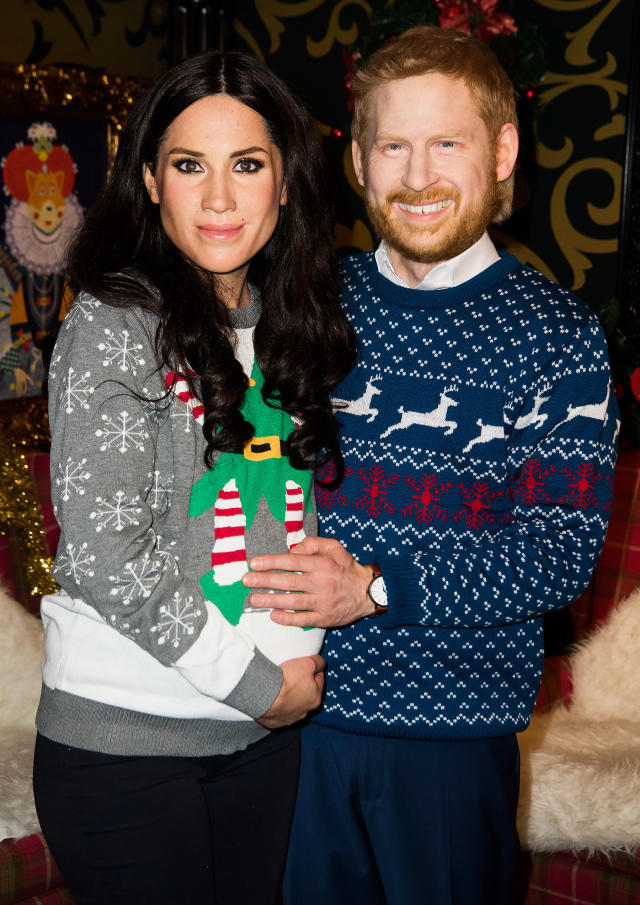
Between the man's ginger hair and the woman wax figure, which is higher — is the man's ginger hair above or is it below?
above

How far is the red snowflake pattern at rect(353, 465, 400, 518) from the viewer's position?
1.40 m

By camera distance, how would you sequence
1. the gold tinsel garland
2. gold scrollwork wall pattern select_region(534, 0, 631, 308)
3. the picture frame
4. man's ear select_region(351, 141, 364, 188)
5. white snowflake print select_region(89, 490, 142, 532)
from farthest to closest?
gold scrollwork wall pattern select_region(534, 0, 631, 308), the picture frame, the gold tinsel garland, man's ear select_region(351, 141, 364, 188), white snowflake print select_region(89, 490, 142, 532)

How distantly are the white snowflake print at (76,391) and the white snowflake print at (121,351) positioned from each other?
0.03 metres

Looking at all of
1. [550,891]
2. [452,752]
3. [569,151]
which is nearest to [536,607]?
[452,752]

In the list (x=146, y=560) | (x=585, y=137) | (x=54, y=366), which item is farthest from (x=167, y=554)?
(x=585, y=137)

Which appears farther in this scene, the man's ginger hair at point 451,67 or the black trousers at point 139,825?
the man's ginger hair at point 451,67

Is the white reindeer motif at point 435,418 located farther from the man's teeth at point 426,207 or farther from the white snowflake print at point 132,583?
the white snowflake print at point 132,583

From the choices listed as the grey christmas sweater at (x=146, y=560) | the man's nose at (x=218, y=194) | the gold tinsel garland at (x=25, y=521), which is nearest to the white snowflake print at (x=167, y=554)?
the grey christmas sweater at (x=146, y=560)

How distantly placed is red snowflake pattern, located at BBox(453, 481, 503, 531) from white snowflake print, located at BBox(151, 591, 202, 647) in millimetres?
456

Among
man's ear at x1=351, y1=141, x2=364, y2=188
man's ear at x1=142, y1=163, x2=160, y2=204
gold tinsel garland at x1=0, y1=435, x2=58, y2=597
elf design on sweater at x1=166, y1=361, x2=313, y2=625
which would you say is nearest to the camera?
elf design on sweater at x1=166, y1=361, x2=313, y2=625

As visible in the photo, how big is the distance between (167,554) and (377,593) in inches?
13.2

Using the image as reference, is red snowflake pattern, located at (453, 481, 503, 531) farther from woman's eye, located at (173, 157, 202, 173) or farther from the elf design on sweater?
woman's eye, located at (173, 157, 202, 173)

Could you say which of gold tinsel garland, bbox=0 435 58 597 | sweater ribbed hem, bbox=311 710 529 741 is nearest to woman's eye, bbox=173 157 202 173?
sweater ribbed hem, bbox=311 710 529 741

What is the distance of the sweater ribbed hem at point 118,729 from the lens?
1.16 metres
